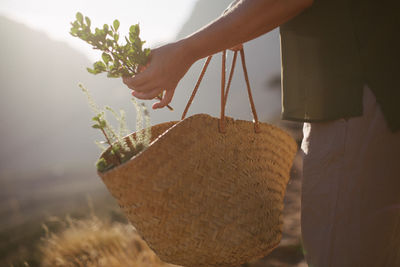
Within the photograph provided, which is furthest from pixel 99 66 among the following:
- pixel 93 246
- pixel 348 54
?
pixel 93 246

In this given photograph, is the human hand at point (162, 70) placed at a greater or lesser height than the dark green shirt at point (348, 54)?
greater

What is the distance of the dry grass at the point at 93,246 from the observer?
2.64 m

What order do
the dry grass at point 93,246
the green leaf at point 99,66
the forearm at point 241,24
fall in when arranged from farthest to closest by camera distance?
the dry grass at point 93,246 → the green leaf at point 99,66 → the forearm at point 241,24

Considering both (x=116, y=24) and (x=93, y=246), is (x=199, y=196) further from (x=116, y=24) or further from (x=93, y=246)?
(x=93, y=246)

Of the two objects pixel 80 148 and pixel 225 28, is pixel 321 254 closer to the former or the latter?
pixel 225 28

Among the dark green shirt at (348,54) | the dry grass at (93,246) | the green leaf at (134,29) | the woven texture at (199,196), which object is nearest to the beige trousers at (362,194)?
the dark green shirt at (348,54)

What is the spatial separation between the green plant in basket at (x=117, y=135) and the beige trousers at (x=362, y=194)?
0.55 metres

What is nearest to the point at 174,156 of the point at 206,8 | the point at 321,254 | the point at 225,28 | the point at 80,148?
the point at 225,28

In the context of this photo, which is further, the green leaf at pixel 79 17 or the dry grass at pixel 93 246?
the dry grass at pixel 93 246

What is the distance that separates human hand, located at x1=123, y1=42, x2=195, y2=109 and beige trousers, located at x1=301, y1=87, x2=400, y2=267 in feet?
1.51

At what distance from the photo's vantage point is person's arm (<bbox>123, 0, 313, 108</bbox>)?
70 centimetres

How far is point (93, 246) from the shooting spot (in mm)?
3055

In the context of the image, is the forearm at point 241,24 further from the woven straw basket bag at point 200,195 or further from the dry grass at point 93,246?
the dry grass at point 93,246

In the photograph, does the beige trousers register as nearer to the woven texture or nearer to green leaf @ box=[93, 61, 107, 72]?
the woven texture
